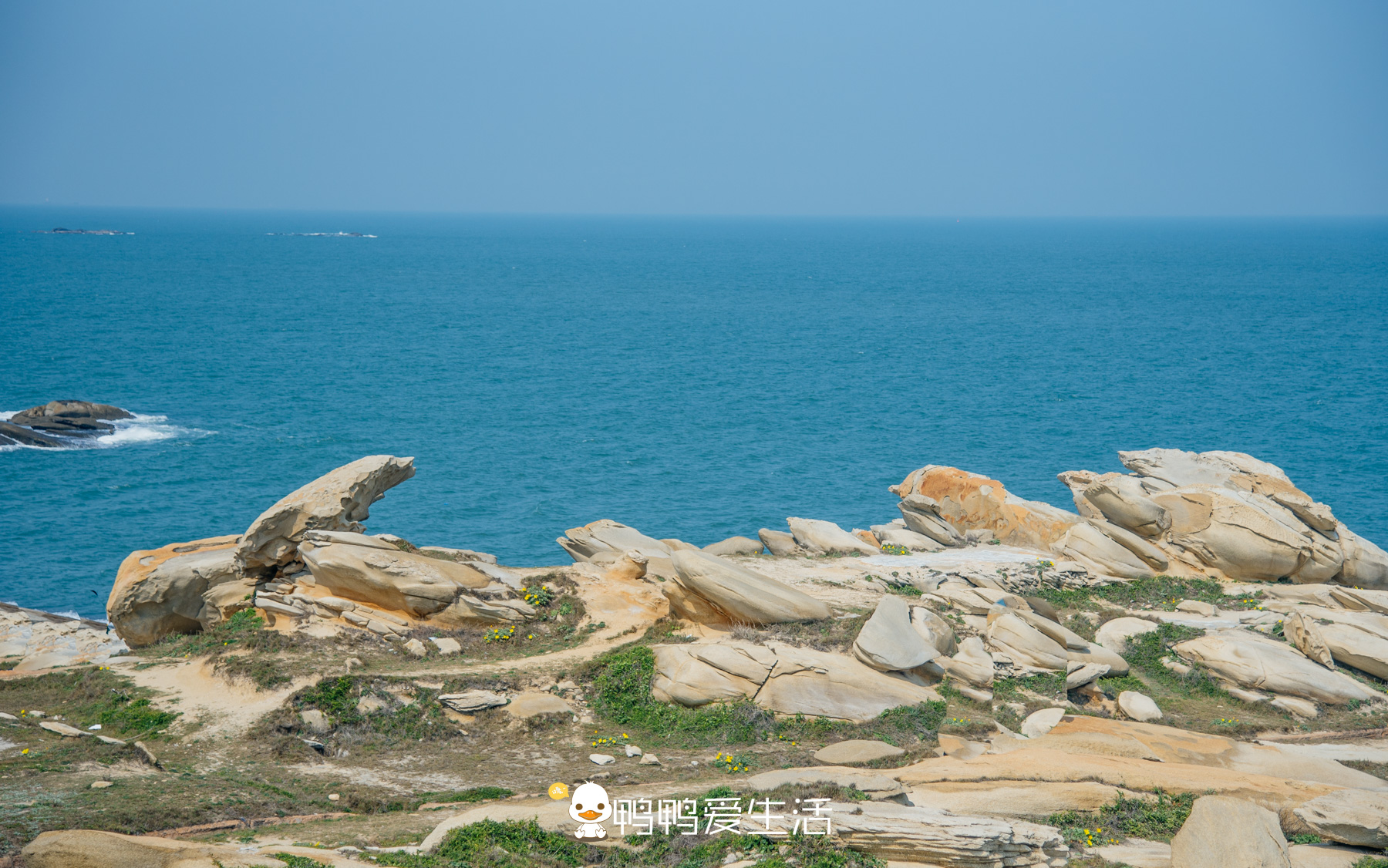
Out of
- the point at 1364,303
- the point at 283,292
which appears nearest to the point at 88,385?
the point at 283,292

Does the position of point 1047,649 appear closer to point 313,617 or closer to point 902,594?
point 902,594

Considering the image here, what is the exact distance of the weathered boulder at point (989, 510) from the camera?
37.8 meters

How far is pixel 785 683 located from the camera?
23.6 metres

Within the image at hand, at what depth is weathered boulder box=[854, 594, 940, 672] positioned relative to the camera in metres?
24.5

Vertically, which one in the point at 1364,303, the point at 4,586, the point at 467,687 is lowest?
the point at 4,586

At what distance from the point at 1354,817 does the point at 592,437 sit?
5882 centimetres

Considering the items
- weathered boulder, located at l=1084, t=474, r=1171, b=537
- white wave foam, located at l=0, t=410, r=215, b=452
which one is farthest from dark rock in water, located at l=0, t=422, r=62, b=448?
weathered boulder, located at l=1084, t=474, r=1171, b=537

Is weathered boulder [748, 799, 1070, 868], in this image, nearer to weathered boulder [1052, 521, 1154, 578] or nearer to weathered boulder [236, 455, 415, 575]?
weathered boulder [236, 455, 415, 575]

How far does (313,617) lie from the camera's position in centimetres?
2812

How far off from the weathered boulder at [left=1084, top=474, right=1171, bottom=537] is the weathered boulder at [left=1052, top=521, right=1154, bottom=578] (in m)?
1.52

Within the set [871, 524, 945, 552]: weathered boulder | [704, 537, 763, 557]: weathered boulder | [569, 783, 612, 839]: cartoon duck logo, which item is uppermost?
[569, 783, 612, 839]: cartoon duck logo

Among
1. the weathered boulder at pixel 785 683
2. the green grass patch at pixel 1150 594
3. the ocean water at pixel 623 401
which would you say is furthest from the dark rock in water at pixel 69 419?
the green grass patch at pixel 1150 594

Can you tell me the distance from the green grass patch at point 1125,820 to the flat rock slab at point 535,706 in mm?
11583

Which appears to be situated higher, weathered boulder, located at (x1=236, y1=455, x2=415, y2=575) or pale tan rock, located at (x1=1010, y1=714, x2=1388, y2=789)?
weathered boulder, located at (x1=236, y1=455, x2=415, y2=575)
